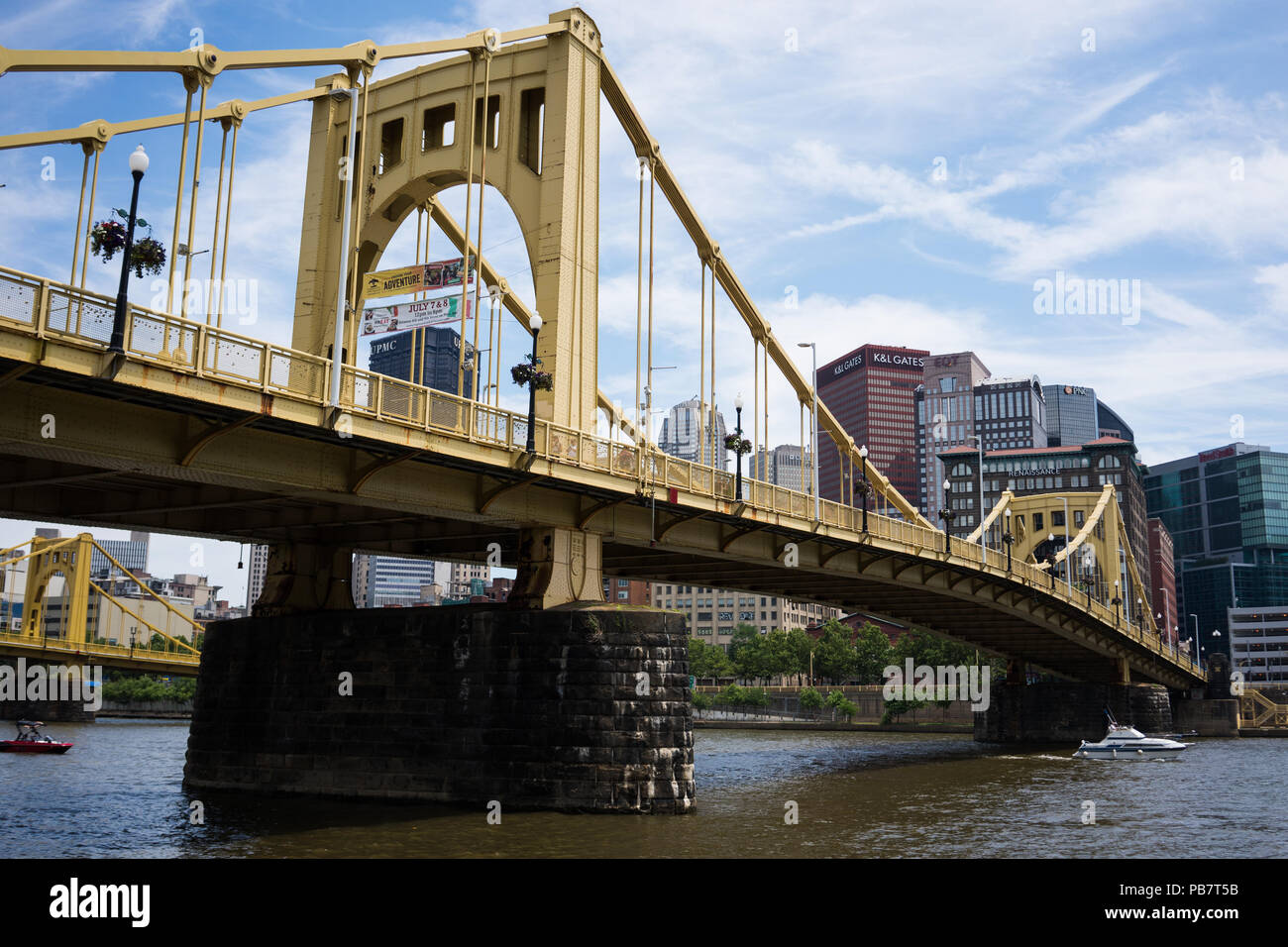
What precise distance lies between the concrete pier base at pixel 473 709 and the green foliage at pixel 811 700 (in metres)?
98.3

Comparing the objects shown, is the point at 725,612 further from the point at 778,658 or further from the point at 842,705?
the point at 842,705

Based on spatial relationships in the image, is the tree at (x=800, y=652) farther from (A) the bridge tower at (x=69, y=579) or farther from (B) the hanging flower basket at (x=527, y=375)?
(B) the hanging flower basket at (x=527, y=375)

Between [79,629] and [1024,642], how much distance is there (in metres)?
76.8

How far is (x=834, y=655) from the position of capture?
466 ft

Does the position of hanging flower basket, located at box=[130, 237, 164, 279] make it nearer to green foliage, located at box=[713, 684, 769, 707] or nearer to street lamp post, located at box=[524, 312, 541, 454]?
street lamp post, located at box=[524, 312, 541, 454]

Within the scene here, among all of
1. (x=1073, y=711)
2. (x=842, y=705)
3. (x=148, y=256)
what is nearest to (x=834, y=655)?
(x=842, y=705)

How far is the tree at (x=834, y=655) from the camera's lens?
5561 inches

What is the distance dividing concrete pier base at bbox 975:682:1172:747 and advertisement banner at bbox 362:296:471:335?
6524 centimetres

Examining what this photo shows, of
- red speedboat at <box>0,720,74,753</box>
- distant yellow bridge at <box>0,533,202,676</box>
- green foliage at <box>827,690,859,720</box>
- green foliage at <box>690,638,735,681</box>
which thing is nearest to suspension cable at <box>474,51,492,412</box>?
red speedboat at <box>0,720,74,753</box>

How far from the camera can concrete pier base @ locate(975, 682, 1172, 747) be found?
267 ft

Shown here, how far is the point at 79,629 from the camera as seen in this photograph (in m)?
98.3

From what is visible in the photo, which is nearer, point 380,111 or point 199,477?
point 199,477
